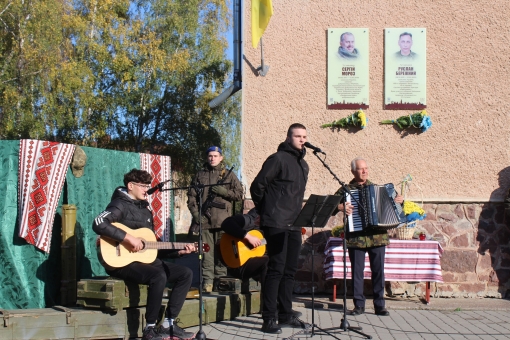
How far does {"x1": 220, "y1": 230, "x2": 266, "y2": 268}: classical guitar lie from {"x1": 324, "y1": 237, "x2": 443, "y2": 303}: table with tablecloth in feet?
4.62

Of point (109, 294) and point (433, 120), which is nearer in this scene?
point (109, 294)

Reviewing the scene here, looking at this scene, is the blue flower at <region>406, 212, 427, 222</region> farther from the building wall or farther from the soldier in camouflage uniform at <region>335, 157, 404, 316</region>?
the soldier in camouflage uniform at <region>335, 157, 404, 316</region>

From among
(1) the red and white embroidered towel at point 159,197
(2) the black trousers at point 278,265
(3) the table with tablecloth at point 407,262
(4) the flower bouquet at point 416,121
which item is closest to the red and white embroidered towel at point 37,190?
(1) the red and white embroidered towel at point 159,197

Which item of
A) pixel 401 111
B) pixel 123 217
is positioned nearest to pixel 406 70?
pixel 401 111

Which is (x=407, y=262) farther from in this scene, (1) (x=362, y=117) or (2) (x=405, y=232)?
(1) (x=362, y=117)

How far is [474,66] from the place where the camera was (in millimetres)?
9641

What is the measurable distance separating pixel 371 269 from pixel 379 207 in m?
0.89

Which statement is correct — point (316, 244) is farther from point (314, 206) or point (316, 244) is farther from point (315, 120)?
point (314, 206)

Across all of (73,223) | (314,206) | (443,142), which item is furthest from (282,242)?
(443,142)

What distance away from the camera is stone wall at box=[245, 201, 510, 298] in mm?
9398

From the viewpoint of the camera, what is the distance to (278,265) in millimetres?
6652

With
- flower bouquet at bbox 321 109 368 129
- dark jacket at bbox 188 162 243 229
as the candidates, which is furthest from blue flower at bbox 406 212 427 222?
dark jacket at bbox 188 162 243 229

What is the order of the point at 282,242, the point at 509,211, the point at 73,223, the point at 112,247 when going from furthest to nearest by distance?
the point at 509,211, the point at 73,223, the point at 282,242, the point at 112,247

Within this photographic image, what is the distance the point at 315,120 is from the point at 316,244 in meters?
1.87
